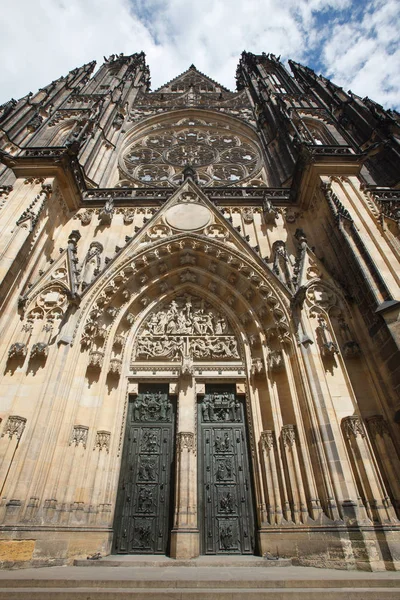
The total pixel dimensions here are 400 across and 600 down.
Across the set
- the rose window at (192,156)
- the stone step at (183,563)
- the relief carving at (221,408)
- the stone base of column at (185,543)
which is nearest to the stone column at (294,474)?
the stone step at (183,563)

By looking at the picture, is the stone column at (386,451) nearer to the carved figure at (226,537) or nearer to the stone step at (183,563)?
the stone step at (183,563)

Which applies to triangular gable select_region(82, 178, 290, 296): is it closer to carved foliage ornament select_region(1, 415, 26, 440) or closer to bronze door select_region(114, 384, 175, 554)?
bronze door select_region(114, 384, 175, 554)

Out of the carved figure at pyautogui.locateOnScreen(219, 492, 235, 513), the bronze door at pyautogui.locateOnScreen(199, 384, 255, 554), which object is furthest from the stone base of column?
the carved figure at pyautogui.locateOnScreen(219, 492, 235, 513)

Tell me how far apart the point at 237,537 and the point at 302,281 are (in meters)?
5.24

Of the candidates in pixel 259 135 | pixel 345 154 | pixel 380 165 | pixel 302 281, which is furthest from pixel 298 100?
pixel 302 281

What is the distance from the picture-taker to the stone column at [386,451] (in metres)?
5.19

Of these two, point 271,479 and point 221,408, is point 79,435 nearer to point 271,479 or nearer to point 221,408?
point 221,408

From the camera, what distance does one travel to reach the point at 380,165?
12914 mm

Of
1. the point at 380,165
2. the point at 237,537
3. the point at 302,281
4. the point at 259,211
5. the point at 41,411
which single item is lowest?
the point at 237,537

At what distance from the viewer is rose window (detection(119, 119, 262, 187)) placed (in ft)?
44.0

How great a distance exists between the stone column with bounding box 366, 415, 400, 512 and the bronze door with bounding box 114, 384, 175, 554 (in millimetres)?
3799

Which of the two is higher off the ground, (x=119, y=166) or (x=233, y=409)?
(x=119, y=166)

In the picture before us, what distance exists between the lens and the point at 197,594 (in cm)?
282

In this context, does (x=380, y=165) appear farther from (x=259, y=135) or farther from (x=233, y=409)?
(x=233, y=409)
